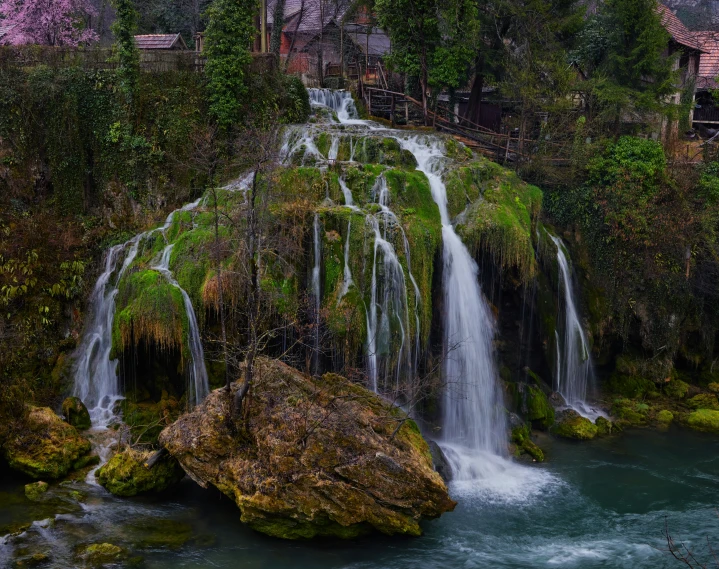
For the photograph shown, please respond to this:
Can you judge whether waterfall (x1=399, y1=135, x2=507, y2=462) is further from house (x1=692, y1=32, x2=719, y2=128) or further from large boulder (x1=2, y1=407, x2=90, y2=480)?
house (x1=692, y1=32, x2=719, y2=128)

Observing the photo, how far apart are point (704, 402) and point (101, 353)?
17703 mm

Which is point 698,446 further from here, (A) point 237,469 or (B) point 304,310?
(A) point 237,469

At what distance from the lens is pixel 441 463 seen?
1545 cm

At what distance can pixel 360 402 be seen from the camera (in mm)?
14180

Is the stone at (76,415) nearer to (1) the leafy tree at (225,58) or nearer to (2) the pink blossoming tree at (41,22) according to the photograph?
(1) the leafy tree at (225,58)

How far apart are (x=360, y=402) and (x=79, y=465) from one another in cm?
633

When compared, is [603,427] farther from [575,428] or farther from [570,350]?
[570,350]

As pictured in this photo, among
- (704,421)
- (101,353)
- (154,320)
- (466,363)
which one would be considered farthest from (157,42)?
(704,421)

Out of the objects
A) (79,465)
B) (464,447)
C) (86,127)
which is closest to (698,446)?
(464,447)

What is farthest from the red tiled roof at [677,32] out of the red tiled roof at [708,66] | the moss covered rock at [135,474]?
the moss covered rock at [135,474]

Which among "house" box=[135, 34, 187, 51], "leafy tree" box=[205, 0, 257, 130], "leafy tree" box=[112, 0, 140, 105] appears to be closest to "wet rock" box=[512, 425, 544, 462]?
"leafy tree" box=[205, 0, 257, 130]

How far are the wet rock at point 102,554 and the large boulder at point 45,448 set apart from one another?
9.93ft

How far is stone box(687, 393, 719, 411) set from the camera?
20547 millimetres

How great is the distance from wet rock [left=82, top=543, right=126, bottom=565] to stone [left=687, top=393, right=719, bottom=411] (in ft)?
55.7
